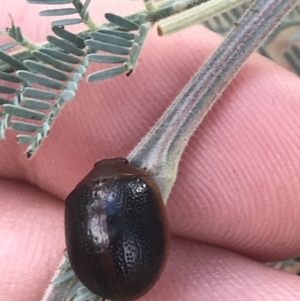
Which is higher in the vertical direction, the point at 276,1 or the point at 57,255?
the point at 276,1

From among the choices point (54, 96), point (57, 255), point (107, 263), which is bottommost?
point (57, 255)

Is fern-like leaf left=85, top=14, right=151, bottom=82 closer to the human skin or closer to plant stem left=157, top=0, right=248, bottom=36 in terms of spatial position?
plant stem left=157, top=0, right=248, bottom=36

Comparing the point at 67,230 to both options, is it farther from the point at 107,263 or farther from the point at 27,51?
Result: the point at 27,51

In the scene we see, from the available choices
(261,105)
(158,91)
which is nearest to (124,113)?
(158,91)

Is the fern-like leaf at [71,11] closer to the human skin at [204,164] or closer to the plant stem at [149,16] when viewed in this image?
the plant stem at [149,16]

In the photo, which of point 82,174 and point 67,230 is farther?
point 82,174

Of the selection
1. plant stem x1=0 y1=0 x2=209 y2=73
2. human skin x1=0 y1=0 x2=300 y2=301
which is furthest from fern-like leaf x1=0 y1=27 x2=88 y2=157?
human skin x1=0 y1=0 x2=300 y2=301
